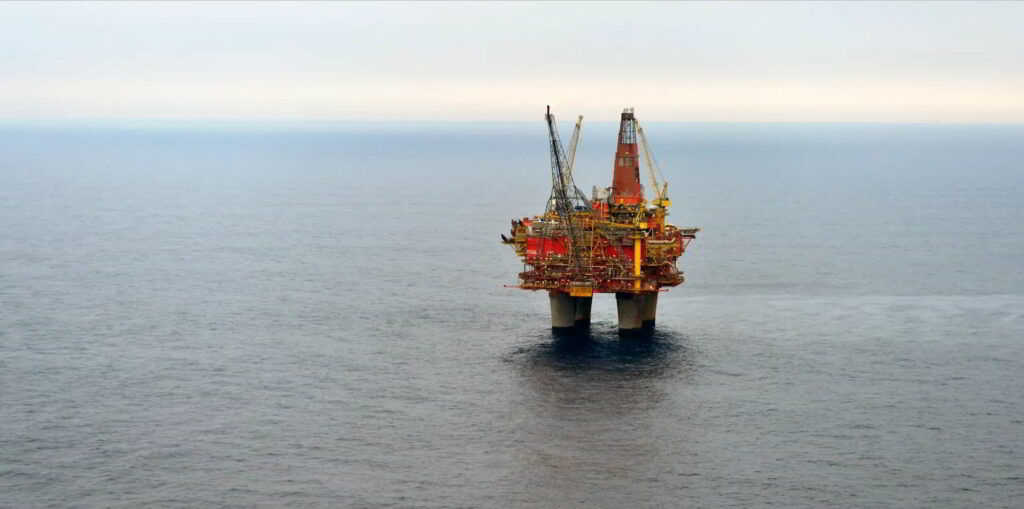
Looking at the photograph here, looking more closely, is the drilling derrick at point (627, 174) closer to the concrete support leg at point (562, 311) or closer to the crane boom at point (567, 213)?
the crane boom at point (567, 213)

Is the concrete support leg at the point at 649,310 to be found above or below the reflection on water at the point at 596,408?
above

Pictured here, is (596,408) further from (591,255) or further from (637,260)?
(591,255)

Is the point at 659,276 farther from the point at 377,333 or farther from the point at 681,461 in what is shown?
the point at 681,461

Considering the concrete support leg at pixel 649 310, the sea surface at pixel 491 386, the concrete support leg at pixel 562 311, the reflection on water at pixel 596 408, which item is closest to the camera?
the sea surface at pixel 491 386

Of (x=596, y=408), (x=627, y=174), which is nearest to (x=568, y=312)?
(x=627, y=174)

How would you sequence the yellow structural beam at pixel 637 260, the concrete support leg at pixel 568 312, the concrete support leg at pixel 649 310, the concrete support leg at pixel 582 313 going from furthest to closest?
1. the concrete support leg at pixel 649 310
2. the concrete support leg at pixel 582 313
3. the concrete support leg at pixel 568 312
4. the yellow structural beam at pixel 637 260

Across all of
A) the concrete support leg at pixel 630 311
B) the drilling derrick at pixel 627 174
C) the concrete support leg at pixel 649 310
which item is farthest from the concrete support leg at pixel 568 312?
the drilling derrick at pixel 627 174

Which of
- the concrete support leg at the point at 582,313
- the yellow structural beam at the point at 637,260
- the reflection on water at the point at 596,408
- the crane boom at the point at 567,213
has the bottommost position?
the reflection on water at the point at 596,408
